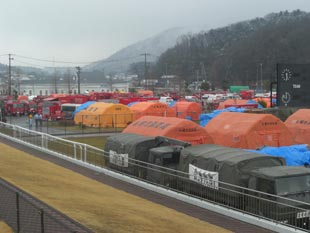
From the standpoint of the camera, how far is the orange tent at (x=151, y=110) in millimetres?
49812

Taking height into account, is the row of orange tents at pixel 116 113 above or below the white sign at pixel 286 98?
below

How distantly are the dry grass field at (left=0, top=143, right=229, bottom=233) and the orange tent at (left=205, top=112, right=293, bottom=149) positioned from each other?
11775 mm

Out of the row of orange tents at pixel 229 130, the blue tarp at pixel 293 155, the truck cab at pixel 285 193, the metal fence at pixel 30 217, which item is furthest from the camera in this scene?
the row of orange tents at pixel 229 130

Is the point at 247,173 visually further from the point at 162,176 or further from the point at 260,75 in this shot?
the point at 260,75

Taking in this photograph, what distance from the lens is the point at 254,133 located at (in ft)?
88.5

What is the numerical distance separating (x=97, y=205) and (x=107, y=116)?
3594 centimetres

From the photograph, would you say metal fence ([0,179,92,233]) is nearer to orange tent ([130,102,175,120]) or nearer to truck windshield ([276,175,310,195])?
truck windshield ([276,175,310,195])

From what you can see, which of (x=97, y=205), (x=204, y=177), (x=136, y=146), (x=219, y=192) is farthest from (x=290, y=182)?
(x=136, y=146)

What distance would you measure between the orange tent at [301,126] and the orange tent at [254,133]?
3.36 meters

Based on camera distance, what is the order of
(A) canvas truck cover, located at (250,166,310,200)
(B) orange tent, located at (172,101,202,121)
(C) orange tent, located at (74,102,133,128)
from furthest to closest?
(B) orange tent, located at (172,101,202,121) < (C) orange tent, located at (74,102,133,128) < (A) canvas truck cover, located at (250,166,310,200)

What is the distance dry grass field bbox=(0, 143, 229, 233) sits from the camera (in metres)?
10.5

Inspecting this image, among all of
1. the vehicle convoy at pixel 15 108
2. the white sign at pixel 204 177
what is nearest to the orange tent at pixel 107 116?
the vehicle convoy at pixel 15 108

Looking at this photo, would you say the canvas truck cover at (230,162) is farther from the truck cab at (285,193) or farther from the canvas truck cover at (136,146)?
the canvas truck cover at (136,146)

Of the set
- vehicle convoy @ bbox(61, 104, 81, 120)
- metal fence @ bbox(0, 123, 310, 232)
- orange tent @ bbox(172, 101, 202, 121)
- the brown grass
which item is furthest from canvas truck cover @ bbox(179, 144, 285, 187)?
vehicle convoy @ bbox(61, 104, 81, 120)
